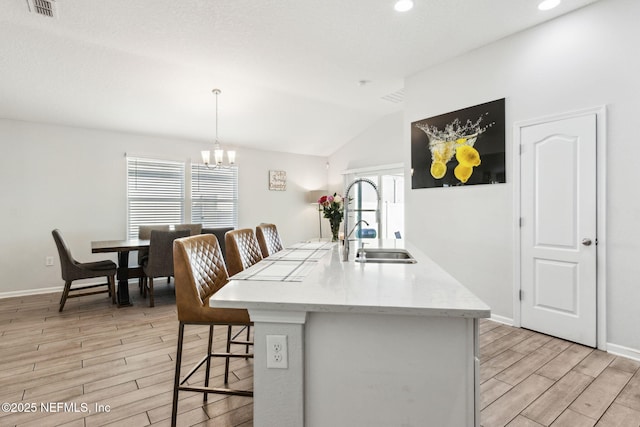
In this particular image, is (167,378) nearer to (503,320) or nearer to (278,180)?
(503,320)

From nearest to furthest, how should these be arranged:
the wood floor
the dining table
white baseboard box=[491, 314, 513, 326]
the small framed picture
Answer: the wood floor < white baseboard box=[491, 314, 513, 326] < the dining table < the small framed picture

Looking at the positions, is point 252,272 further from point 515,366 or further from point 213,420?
point 515,366

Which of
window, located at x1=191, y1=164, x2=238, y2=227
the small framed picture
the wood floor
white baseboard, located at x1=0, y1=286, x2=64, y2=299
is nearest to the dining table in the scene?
the wood floor

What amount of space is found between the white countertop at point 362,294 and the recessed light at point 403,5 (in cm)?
222

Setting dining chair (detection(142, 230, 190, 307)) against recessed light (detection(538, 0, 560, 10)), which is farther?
dining chair (detection(142, 230, 190, 307))

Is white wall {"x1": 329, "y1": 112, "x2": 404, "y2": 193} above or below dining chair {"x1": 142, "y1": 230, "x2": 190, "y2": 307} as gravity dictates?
above

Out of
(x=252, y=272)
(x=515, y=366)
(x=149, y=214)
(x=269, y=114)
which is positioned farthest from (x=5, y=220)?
(x=515, y=366)

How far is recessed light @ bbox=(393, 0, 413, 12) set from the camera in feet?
8.27

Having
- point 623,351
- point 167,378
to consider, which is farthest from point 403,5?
point 167,378

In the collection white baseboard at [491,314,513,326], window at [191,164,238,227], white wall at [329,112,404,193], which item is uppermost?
white wall at [329,112,404,193]

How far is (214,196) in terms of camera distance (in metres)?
5.70

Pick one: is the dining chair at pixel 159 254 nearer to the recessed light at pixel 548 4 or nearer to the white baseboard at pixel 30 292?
the white baseboard at pixel 30 292

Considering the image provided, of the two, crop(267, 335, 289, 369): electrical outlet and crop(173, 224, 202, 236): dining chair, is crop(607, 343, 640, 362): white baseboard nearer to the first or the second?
crop(267, 335, 289, 369): electrical outlet

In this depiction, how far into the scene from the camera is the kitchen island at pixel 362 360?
110 centimetres
